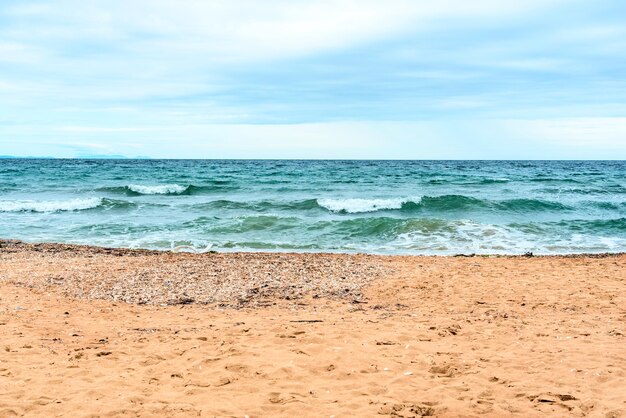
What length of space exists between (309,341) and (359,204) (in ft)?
67.8

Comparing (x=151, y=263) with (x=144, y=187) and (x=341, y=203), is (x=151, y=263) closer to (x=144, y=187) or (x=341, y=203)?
(x=341, y=203)

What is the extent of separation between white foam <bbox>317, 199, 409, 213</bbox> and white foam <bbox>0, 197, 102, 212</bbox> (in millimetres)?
11219

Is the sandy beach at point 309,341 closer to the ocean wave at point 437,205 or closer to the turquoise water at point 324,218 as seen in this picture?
the turquoise water at point 324,218

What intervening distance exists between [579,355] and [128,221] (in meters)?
18.1

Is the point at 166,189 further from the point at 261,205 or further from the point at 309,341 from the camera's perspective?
the point at 309,341

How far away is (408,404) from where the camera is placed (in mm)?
4410

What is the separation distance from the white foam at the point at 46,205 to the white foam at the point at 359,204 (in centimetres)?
1122

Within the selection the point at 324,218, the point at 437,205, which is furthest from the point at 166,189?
the point at 437,205

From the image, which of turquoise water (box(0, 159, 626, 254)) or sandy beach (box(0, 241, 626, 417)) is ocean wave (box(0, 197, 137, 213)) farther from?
sandy beach (box(0, 241, 626, 417))

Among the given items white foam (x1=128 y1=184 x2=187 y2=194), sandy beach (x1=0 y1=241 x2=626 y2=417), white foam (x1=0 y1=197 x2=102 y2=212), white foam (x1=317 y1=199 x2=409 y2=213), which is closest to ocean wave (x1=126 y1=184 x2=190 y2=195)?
white foam (x1=128 y1=184 x2=187 y2=194)

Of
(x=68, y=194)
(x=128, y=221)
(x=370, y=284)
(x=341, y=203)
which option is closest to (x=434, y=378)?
(x=370, y=284)

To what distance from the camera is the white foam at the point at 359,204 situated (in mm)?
25237

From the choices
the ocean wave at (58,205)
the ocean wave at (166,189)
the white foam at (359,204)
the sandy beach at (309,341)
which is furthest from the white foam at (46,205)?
the sandy beach at (309,341)

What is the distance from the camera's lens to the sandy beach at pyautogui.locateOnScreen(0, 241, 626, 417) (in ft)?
14.7
